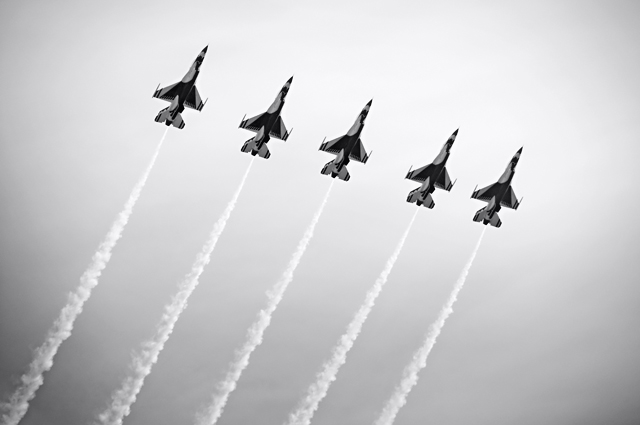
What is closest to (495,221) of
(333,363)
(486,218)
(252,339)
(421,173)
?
(486,218)

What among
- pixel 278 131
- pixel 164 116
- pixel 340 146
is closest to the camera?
pixel 164 116

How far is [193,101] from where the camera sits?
57.2 m

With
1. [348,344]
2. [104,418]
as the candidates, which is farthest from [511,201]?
[104,418]

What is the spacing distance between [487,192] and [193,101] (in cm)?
3372

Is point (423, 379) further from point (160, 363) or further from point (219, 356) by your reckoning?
point (160, 363)

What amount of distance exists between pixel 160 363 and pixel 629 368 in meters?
108

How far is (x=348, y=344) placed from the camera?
2542 inches

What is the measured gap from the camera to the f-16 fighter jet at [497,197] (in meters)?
59.5

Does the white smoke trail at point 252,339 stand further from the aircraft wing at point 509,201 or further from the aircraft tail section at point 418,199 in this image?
the aircraft wing at point 509,201

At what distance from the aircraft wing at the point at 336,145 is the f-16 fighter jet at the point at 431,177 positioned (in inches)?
323

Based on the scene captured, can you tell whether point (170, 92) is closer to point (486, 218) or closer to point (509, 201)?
point (486, 218)

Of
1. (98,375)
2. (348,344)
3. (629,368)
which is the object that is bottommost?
(98,375)

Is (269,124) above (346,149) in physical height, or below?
below

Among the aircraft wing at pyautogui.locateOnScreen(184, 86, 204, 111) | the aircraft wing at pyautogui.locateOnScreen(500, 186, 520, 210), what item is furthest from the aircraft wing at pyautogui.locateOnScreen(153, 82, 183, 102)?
the aircraft wing at pyautogui.locateOnScreen(500, 186, 520, 210)
